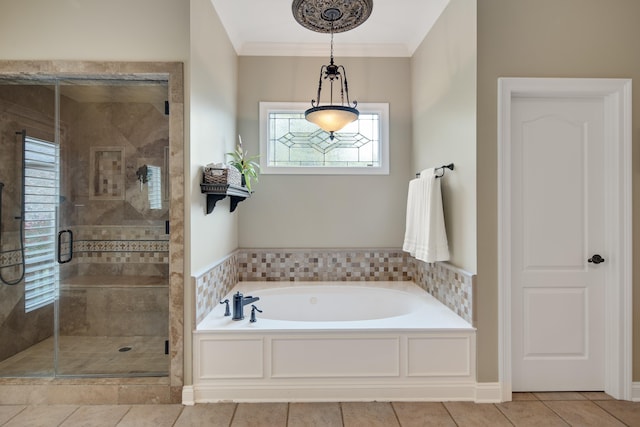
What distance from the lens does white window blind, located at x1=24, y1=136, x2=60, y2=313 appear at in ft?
7.92

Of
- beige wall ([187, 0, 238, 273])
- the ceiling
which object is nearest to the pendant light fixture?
the ceiling

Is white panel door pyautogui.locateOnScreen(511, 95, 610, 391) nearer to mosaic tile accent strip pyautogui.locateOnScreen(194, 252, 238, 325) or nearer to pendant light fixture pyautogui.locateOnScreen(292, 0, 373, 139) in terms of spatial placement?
pendant light fixture pyautogui.locateOnScreen(292, 0, 373, 139)

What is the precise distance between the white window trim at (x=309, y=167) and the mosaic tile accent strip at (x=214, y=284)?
95 centimetres

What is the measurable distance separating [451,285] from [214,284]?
1774mm

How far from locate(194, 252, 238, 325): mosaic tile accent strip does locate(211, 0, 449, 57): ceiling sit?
2.01 m

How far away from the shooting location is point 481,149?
2.19m

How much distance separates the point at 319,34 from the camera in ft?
10.3

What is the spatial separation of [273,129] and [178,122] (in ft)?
4.36

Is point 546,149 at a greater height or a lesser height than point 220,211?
greater

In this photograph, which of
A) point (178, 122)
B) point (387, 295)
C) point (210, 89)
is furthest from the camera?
point (387, 295)

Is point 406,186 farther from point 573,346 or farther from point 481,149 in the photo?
point 573,346

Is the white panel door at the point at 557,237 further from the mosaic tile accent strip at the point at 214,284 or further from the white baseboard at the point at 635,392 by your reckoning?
the mosaic tile accent strip at the point at 214,284

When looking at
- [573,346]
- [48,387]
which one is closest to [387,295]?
[573,346]

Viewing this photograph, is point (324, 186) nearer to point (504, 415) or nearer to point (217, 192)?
point (217, 192)
